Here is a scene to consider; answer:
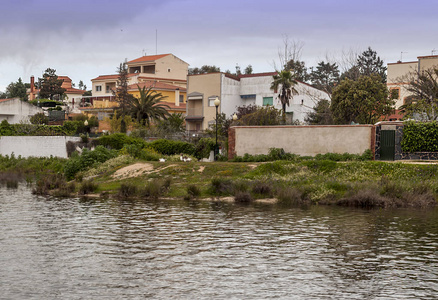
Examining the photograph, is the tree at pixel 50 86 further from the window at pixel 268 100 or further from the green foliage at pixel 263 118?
the green foliage at pixel 263 118

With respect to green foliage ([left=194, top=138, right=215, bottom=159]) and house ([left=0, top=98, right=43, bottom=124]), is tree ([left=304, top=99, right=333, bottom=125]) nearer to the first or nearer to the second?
green foliage ([left=194, top=138, right=215, bottom=159])

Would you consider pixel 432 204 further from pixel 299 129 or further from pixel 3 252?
pixel 3 252

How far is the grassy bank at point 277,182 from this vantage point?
85.1 ft

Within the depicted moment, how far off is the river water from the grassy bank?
2122 mm

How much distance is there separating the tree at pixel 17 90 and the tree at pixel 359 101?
85.8 metres

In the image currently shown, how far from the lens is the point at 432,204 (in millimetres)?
25453

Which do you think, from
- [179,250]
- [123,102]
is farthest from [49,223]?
[123,102]

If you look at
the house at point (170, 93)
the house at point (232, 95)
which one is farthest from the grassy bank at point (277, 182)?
the house at point (170, 93)

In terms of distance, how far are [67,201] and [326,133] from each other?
678 inches

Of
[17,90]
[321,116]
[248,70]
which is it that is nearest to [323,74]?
[248,70]

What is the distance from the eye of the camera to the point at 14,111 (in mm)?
75062

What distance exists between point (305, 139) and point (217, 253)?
22.5 metres

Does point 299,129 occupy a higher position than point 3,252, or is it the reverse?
point 299,129

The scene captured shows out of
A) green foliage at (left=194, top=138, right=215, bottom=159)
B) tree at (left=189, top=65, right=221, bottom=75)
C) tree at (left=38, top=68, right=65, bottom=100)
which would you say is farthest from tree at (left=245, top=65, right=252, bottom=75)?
green foliage at (left=194, top=138, right=215, bottom=159)
